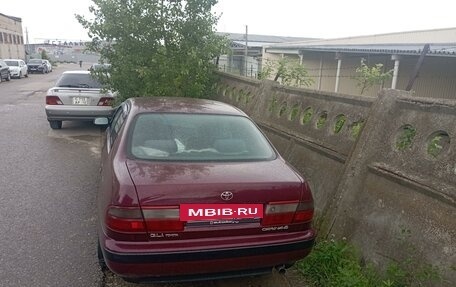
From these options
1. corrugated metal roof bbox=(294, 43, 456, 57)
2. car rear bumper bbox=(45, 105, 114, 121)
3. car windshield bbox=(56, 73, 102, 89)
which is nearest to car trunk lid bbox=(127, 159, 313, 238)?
car rear bumper bbox=(45, 105, 114, 121)

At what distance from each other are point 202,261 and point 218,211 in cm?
34

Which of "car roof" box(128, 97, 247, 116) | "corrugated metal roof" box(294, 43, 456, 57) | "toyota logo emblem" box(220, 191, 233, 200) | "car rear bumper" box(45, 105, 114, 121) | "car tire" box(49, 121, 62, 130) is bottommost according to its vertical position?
"car tire" box(49, 121, 62, 130)

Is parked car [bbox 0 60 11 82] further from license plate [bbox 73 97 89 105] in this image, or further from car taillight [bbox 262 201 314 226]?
car taillight [bbox 262 201 314 226]

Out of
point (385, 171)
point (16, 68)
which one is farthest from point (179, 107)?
point (16, 68)

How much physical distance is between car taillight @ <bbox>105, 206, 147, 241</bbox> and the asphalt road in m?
0.82

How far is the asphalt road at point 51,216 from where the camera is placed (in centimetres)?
304

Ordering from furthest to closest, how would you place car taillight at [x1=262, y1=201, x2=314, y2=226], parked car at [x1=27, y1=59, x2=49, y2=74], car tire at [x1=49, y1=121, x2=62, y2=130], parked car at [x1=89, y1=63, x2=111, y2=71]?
1. parked car at [x1=27, y1=59, x2=49, y2=74]
2. car tire at [x1=49, y1=121, x2=62, y2=130]
3. parked car at [x1=89, y1=63, x2=111, y2=71]
4. car taillight at [x1=262, y1=201, x2=314, y2=226]

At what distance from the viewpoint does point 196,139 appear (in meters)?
3.12

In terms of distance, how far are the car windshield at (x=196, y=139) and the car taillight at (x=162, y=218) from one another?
54 centimetres

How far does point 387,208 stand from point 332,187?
77cm

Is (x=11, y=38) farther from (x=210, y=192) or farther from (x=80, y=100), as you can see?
(x=210, y=192)

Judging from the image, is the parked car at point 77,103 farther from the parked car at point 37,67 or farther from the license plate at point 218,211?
the parked car at point 37,67

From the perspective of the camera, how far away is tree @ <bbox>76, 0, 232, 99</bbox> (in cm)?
784

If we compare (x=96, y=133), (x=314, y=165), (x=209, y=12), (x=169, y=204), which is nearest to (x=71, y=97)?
(x=96, y=133)
